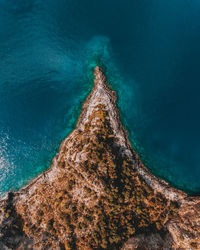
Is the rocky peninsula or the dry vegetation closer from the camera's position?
the dry vegetation

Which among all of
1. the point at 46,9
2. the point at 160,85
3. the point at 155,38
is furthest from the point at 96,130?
the point at 46,9

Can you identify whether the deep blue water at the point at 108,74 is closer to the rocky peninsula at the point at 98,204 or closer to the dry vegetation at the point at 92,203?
the rocky peninsula at the point at 98,204

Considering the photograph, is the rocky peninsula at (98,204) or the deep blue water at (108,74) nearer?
the rocky peninsula at (98,204)

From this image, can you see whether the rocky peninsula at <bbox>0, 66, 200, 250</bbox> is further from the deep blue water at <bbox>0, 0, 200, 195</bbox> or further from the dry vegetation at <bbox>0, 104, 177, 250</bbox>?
the deep blue water at <bbox>0, 0, 200, 195</bbox>

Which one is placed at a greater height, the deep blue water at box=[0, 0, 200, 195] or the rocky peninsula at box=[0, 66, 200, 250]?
the deep blue water at box=[0, 0, 200, 195]

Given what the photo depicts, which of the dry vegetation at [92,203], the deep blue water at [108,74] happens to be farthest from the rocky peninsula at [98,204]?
the deep blue water at [108,74]

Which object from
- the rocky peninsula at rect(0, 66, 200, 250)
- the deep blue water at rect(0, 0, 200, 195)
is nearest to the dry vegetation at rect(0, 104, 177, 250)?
the rocky peninsula at rect(0, 66, 200, 250)

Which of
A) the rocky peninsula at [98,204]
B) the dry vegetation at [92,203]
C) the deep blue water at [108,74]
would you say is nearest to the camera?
the dry vegetation at [92,203]
